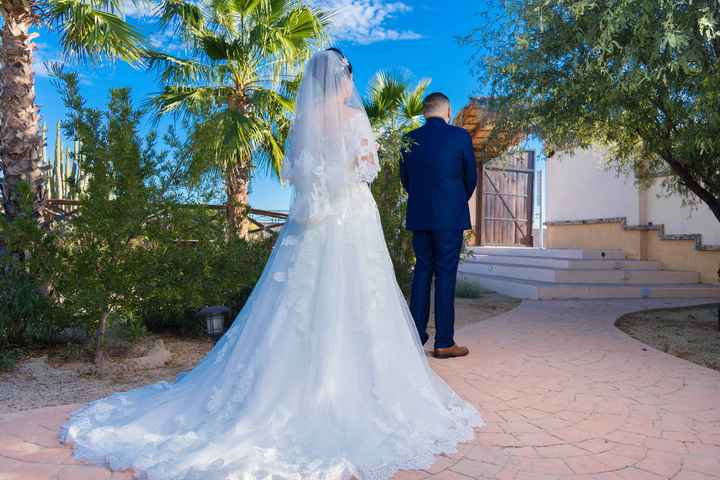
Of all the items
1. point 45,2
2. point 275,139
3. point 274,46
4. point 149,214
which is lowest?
point 149,214

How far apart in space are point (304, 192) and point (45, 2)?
16.5 ft

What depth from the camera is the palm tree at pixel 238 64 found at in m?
9.12

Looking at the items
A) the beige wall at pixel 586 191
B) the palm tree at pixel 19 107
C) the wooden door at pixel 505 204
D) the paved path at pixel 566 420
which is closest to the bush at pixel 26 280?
the palm tree at pixel 19 107

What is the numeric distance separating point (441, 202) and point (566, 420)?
1984 mm

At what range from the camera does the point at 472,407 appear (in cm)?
296

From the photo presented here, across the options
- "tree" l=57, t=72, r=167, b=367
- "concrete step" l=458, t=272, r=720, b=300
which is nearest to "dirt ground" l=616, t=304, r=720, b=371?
"concrete step" l=458, t=272, r=720, b=300

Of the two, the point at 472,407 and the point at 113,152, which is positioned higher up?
Result: the point at 113,152

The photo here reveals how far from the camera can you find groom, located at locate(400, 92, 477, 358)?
13.7ft

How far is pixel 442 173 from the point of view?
418 centimetres

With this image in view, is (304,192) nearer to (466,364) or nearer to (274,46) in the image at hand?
(466,364)

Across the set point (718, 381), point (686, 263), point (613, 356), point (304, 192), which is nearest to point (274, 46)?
point (304, 192)

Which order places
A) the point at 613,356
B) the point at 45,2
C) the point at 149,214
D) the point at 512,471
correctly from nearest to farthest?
1. the point at 512,471
2. the point at 149,214
3. the point at 613,356
4. the point at 45,2

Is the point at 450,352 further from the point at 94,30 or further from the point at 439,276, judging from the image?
the point at 94,30

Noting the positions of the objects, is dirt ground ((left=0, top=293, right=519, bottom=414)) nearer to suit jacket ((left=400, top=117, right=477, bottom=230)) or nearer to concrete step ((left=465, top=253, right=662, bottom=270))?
suit jacket ((left=400, top=117, right=477, bottom=230))
